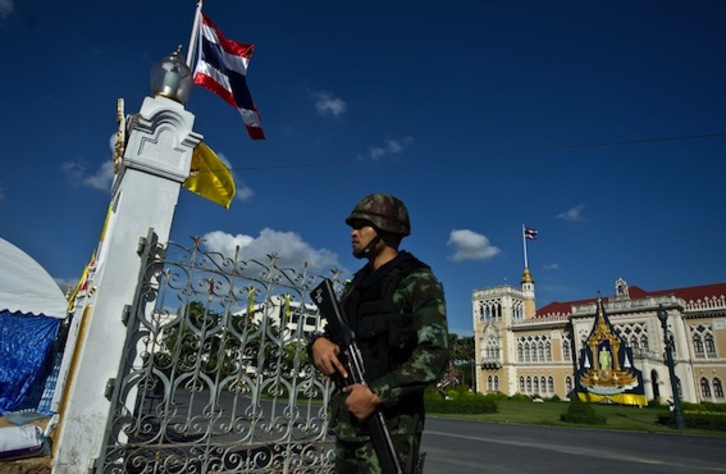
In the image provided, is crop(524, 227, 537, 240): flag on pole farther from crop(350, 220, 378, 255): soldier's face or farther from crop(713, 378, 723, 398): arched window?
crop(350, 220, 378, 255): soldier's face

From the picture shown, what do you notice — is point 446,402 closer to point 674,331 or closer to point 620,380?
point 620,380

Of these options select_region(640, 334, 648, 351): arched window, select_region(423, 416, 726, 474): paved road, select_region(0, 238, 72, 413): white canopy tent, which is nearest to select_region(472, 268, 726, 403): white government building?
select_region(640, 334, 648, 351): arched window

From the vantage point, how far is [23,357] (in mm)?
7352

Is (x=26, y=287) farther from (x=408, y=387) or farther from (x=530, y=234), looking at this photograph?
(x=530, y=234)

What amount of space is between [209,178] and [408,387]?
5.48 meters

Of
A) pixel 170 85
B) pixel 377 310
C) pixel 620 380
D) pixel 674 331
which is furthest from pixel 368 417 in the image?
pixel 674 331

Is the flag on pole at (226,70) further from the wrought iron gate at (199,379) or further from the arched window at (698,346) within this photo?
the arched window at (698,346)

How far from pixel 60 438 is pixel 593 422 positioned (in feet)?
73.9

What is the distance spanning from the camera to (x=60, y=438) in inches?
137

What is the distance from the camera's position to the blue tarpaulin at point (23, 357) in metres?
7.17

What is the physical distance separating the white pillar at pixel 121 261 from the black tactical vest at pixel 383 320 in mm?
2644

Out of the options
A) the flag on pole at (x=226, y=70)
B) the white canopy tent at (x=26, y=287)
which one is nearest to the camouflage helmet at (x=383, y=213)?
the flag on pole at (x=226, y=70)

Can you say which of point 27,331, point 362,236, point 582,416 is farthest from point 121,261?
point 582,416

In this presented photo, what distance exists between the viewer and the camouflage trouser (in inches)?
79.9
